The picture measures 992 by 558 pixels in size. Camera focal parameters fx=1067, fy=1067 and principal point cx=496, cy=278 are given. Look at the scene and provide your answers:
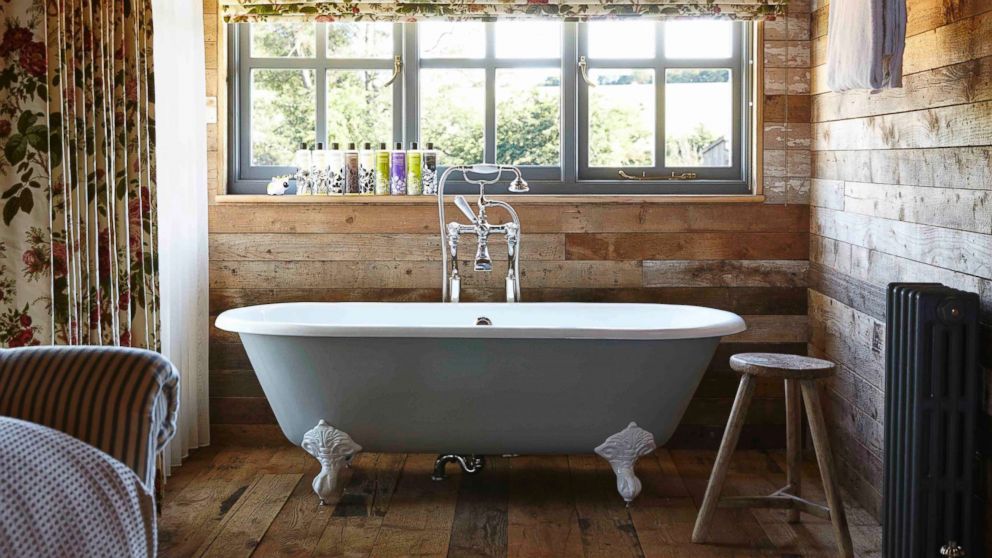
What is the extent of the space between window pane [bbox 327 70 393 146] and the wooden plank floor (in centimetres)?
127

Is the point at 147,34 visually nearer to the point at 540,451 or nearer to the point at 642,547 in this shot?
the point at 540,451

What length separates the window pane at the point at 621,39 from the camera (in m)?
4.22

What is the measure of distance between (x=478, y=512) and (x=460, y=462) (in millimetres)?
467

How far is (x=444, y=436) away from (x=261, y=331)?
25.9 inches

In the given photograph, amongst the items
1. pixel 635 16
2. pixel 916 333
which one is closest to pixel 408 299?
pixel 635 16

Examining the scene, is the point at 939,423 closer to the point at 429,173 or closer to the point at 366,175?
the point at 429,173

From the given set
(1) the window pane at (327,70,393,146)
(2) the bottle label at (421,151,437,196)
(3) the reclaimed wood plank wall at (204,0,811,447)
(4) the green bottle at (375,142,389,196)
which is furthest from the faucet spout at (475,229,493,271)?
(1) the window pane at (327,70,393,146)

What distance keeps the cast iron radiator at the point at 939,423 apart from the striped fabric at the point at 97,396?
1.71 meters

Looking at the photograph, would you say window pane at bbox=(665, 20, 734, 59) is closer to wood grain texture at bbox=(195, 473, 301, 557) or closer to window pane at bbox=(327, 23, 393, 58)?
window pane at bbox=(327, 23, 393, 58)

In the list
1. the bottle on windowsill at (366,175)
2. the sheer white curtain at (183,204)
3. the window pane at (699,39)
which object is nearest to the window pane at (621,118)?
the window pane at (699,39)

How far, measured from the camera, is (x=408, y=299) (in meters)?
4.11

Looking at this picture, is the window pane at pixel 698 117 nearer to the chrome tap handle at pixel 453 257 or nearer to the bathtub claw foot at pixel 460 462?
the chrome tap handle at pixel 453 257

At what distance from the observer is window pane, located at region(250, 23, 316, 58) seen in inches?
168

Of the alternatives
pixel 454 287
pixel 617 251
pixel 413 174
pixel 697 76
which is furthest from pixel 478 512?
pixel 697 76
